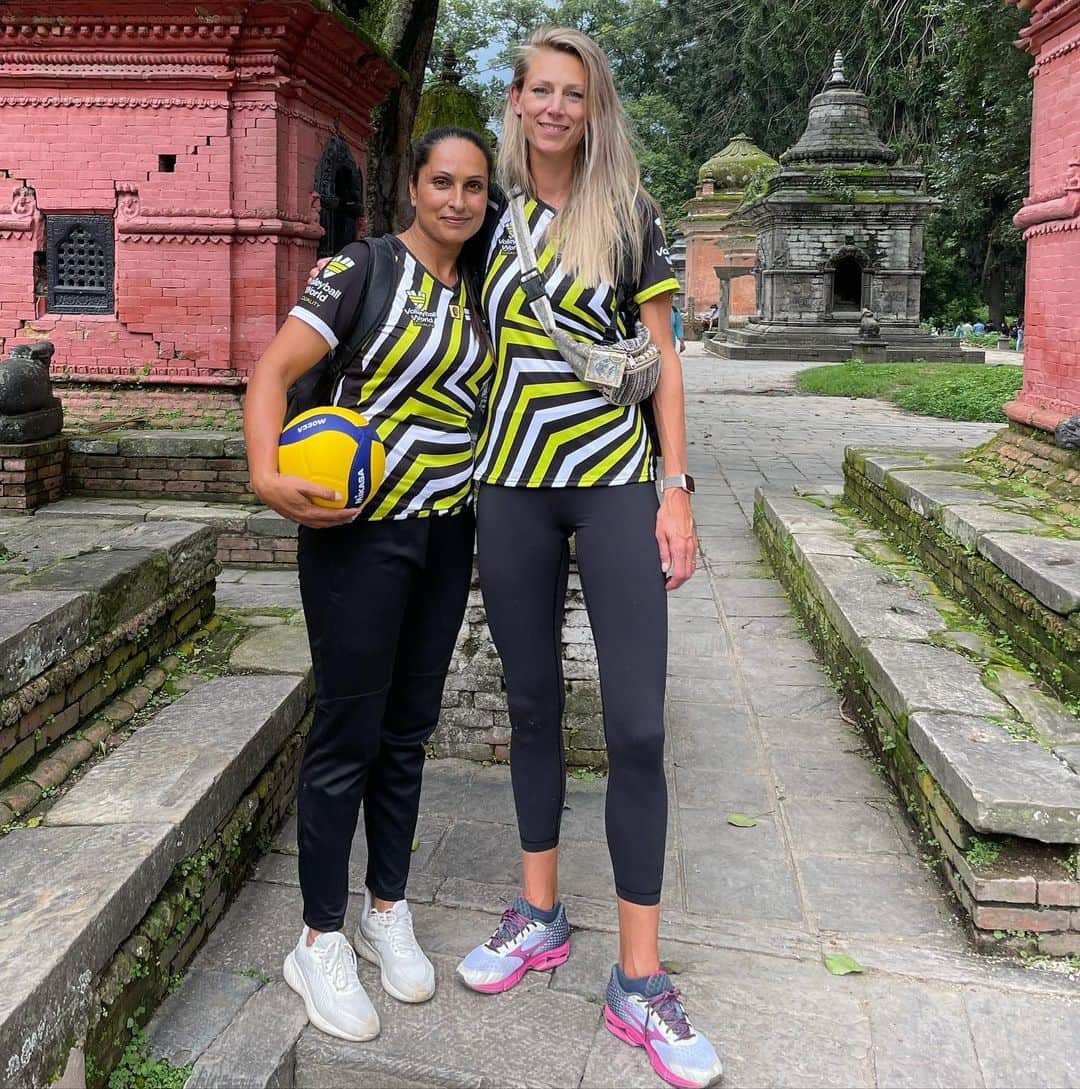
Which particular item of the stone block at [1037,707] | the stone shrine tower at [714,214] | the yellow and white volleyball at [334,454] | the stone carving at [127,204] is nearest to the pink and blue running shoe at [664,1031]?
the yellow and white volleyball at [334,454]

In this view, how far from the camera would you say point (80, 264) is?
7.09 meters

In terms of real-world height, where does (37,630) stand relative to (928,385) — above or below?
below

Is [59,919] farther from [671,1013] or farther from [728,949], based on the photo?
[728,949]

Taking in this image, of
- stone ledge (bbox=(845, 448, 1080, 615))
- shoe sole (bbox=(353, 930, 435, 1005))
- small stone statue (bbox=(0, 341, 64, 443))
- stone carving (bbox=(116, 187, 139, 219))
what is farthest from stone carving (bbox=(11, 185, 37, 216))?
shoe sole (bbox=(353, 930, 435, 1005))

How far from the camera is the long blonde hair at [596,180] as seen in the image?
2.43 meters

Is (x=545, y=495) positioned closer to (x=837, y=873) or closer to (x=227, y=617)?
(x=837, y=873)

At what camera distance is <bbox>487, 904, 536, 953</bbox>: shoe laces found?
2.64 metres

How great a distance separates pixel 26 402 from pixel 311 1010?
4.69 m

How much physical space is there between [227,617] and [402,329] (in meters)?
2.28

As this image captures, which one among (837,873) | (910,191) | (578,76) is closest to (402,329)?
(578,76)

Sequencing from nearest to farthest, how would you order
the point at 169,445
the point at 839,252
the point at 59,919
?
the point at 59,919
the point at 169,445
the point at 839,252

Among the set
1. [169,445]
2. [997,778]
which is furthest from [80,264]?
[997,778]

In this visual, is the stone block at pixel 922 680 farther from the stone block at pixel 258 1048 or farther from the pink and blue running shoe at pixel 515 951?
A: the stone block at pixel 258 1048

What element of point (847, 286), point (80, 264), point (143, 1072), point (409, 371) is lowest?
point (143, 1072)
